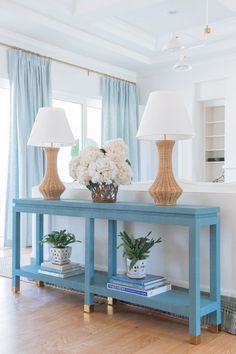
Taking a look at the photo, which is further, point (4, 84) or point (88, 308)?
point (4, 84)

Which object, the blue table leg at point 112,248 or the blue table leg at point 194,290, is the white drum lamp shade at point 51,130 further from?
the blue table leg at point 194,290

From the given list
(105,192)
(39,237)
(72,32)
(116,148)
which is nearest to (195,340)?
(105,192)

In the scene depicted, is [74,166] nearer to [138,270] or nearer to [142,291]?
[138,270]

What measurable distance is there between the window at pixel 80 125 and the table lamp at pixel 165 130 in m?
3.86

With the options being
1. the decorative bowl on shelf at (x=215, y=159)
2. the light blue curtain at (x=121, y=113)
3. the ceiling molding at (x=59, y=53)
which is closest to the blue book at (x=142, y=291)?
the ceiling molding at (x=59, y=53)

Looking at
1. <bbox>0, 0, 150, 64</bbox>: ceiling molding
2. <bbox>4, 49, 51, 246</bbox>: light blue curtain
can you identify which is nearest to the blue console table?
<bbox>4, 49, 51, 246</bbox>: light blue curtain

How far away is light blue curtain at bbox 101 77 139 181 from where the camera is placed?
22.7 feet

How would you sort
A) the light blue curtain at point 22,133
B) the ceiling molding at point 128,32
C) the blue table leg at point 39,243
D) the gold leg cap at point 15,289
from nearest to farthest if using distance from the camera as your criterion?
the gold leg cap at point 15,289 < the blue table leg at point 39,243 < the light blue curtain at point 22,133 < the ceiling molding at point 128,32

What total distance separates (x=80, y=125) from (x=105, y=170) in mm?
4122

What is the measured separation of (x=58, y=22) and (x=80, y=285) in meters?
3.63

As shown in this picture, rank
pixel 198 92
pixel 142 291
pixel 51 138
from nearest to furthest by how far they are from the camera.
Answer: pixel 142 291 → pixel 51 138 → pixel 198 92

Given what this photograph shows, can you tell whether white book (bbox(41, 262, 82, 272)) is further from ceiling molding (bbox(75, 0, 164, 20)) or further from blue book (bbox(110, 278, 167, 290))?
ceiling molding (bbox(75, 0, 164, 20))

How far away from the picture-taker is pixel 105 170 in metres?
2.79

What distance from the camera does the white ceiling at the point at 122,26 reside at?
16.2 feet
